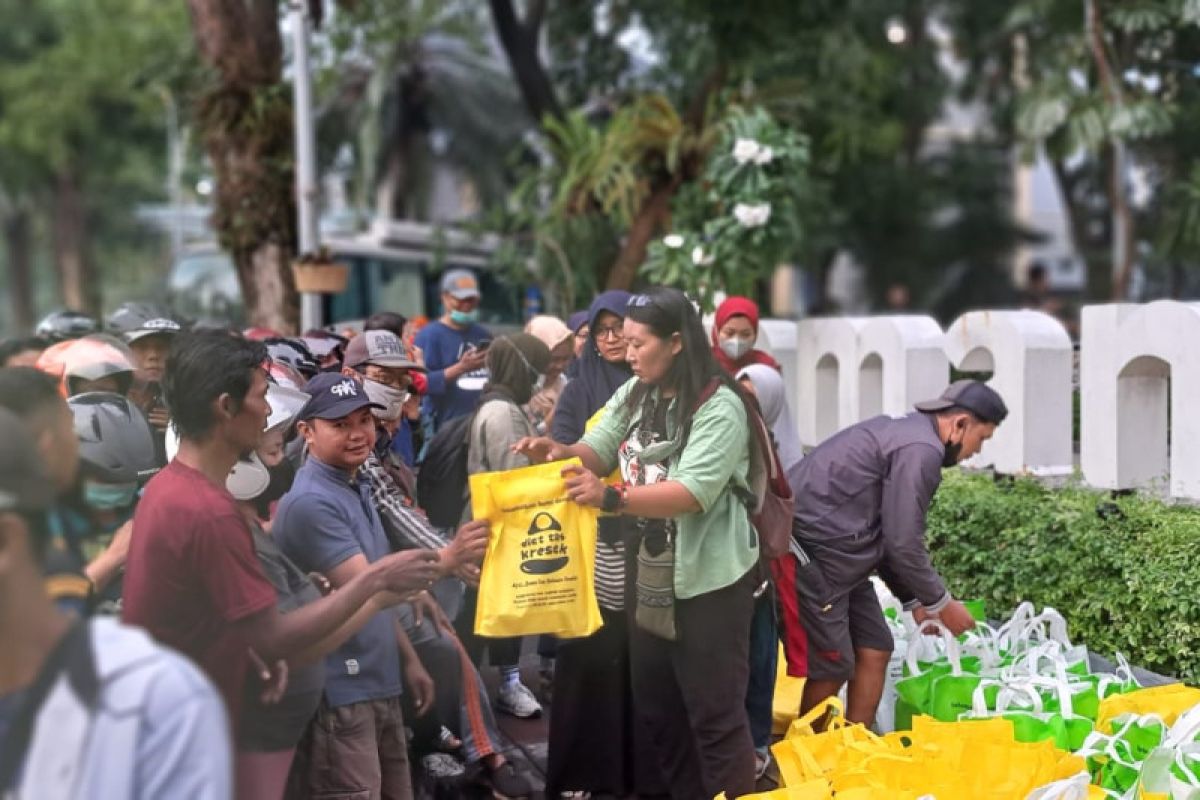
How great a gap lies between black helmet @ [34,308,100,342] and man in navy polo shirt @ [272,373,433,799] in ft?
8.67

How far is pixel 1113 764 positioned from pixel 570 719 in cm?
177

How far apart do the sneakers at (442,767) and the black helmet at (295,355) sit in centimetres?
154

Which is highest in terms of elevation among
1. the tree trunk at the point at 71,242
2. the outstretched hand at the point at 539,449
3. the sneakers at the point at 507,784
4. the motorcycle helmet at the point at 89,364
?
the tree trunk at the point at 71,242

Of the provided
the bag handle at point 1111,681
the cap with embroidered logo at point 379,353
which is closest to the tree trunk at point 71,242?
the cap with embroidered logo at point 379,353

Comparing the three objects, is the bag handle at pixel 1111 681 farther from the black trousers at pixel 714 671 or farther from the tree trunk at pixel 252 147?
the tree trunk at pixel 252 147

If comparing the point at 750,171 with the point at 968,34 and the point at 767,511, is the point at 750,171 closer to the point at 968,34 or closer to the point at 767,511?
the point at 767,511

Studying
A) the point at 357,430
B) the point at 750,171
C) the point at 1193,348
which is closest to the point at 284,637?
the point at 357,430

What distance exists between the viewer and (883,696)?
546cm

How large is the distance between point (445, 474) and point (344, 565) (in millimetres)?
2022

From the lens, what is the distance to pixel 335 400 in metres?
3.68

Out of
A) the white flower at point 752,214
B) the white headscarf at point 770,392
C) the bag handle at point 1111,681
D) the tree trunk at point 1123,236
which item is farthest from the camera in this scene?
the tree trunk at point 1123,236

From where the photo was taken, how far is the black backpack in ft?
18.2

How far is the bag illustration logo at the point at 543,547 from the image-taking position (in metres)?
4.01

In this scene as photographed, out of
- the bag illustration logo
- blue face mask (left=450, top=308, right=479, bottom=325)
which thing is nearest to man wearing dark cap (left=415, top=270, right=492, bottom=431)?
blue face mask (left=450, top=308, right=479, bottom=325)
